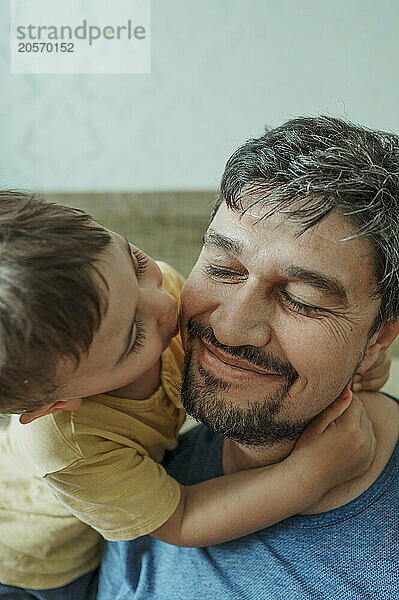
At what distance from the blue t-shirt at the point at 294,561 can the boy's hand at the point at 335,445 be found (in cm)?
7

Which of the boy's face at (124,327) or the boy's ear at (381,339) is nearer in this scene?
the boy's face at (124,327)

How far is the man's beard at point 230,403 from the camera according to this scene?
1.03 m

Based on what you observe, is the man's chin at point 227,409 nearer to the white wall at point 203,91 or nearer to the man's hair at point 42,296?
the man's hair at point 42,296

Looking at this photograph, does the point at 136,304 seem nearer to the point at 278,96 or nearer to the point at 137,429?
the point at 137,429

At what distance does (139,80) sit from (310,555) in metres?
1.82

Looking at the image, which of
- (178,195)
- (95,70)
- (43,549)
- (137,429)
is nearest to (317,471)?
(137,429)

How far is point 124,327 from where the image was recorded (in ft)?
3.10

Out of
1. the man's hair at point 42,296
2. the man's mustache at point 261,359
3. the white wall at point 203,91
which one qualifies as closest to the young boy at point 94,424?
the man's hair at point 42,296

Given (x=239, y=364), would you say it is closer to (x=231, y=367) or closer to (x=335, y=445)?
(x=231, y=367)

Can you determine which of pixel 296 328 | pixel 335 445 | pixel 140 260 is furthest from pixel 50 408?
pixel 335 445

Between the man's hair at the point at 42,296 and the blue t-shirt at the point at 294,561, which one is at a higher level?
the man's hair at the point at 42,296

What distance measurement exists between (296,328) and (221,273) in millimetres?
144

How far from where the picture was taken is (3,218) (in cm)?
87

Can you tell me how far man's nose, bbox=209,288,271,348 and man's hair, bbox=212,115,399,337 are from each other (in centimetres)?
13
